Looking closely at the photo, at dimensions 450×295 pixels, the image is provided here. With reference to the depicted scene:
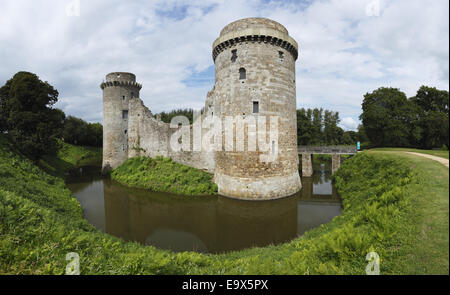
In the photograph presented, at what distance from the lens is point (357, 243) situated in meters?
4.52

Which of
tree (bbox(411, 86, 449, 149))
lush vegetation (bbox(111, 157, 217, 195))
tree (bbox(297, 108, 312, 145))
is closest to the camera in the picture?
lush vegetation (bbox(111, 157, 217, 195))

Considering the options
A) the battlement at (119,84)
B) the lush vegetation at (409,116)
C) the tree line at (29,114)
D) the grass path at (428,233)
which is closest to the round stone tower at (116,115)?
the battlement at (119,84)

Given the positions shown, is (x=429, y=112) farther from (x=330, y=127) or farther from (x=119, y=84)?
(x=119, y=84)

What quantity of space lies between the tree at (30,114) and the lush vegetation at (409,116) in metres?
31.3

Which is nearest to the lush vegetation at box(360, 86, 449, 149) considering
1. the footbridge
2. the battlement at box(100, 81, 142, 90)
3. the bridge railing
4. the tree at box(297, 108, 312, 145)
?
the bridge railing

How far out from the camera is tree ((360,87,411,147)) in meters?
19.9

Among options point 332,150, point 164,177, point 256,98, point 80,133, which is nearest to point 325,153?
point 332,150

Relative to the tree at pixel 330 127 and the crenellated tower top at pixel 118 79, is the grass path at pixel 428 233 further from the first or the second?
the tree at pixel 330 127

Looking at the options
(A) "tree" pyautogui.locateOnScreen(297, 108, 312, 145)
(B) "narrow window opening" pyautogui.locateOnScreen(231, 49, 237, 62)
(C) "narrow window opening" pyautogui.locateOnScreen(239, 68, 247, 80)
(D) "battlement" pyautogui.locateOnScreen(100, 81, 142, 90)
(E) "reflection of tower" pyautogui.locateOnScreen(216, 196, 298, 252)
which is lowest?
(E) "reflection of tower" pyautogui.locateOnScreen(216, 196, 298, 252)

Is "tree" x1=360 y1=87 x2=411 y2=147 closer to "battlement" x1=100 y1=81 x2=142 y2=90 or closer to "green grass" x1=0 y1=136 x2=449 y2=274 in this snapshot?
"green grass" x1=0 y1=136 x2=449 y2=274

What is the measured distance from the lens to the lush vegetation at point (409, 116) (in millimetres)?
19172
